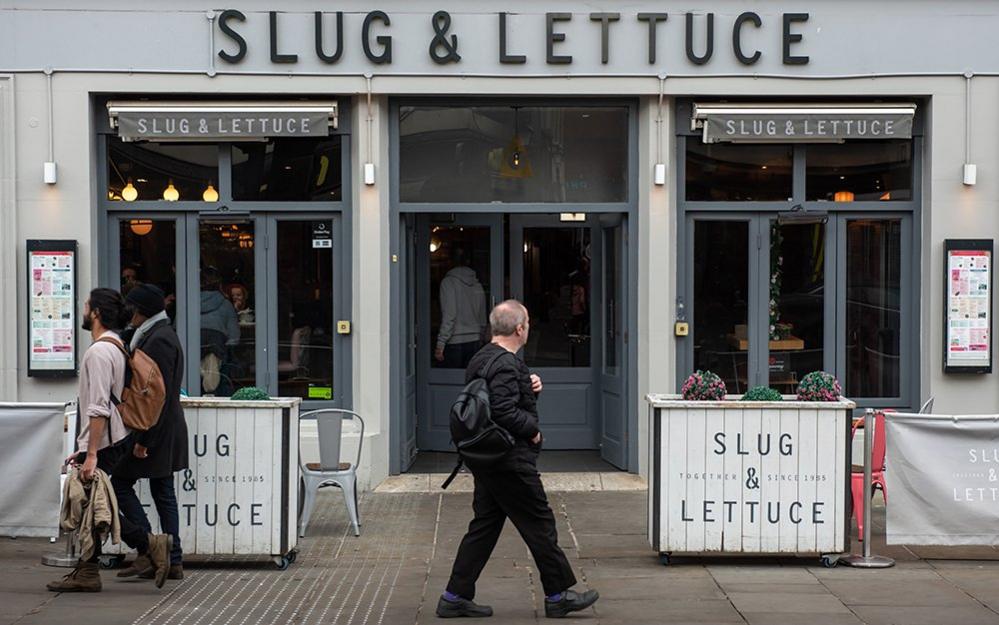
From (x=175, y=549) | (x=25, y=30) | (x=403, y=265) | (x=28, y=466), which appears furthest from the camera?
(x=403, y=265)

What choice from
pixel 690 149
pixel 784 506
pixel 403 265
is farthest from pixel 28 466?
pixel 690 149

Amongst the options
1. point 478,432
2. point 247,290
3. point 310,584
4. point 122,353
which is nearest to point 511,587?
point 310,584

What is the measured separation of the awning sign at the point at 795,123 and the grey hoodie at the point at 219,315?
4.48 meters

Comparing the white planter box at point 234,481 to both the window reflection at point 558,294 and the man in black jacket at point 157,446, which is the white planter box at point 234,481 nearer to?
the man in black jacket at point 157,446

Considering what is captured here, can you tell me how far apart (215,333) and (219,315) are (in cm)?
17

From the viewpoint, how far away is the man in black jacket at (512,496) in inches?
291

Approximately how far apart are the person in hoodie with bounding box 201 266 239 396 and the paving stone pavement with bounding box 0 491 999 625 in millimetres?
2415

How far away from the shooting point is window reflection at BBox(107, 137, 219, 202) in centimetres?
1195

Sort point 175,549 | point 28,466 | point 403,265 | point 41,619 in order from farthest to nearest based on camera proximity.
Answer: point 403,265 < point 28,466 < point 175,549 < point 41,619

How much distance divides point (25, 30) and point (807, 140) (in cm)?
686

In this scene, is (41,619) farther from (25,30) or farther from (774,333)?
(774,333)

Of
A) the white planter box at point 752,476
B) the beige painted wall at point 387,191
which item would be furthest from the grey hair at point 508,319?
the beige painted wall at point 387,191

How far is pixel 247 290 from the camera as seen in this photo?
39.5 ft

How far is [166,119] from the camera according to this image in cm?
1159
